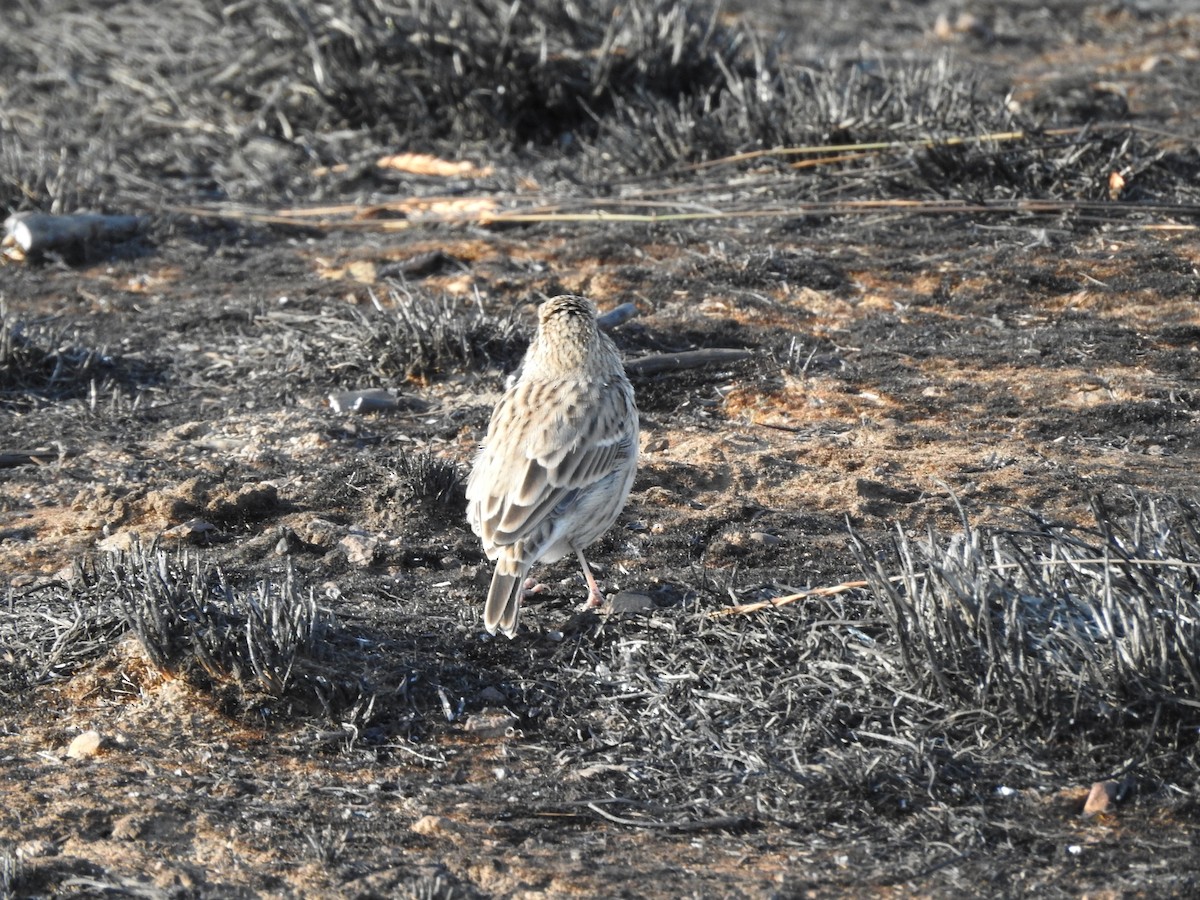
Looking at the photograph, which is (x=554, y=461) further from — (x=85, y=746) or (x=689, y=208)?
(x=689, y=208)

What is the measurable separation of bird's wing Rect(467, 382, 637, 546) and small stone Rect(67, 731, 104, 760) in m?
1.46

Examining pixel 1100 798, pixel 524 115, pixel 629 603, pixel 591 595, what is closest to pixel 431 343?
pixel 591 595

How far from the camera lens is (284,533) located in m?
6.06

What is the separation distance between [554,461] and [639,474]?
3.52 feet

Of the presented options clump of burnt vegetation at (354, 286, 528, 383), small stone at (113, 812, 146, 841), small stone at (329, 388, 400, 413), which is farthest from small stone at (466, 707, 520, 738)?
clump of burnt vegetation at (354, 286, 528, 383)

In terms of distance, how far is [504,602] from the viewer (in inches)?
Result: 202

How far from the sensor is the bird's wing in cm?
538

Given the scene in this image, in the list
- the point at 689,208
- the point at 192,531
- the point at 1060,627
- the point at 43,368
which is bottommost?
the point at 192,531

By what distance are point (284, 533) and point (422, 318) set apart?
1817 millimetres

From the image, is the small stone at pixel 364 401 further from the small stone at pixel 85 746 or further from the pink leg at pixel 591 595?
the small stone at pixel 85 746

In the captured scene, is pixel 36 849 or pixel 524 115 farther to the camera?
pixel 524 115

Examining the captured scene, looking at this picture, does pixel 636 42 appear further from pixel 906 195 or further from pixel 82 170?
pixel 82 170

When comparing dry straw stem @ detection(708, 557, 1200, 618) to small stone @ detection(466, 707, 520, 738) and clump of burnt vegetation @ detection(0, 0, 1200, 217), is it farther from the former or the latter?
clump of burnt vegetation @ detection(0, 0, 1200, 217)

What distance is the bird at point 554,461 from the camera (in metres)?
5.31
